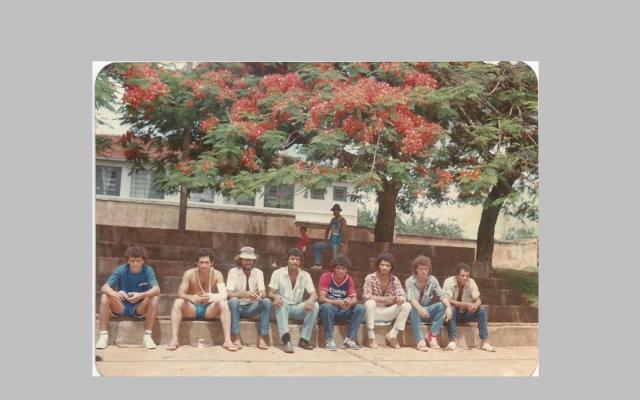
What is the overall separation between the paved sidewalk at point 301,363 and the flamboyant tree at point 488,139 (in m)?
1.14

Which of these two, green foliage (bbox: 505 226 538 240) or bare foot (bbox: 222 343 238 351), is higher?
green foliage (bbox: 505 226 538 240)

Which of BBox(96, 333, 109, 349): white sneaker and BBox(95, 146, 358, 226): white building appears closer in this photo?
BBox(96, 333, 109, 349): white sneaker

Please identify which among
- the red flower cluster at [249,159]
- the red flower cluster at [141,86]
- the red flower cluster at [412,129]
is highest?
the red flower cluster at [141,86]

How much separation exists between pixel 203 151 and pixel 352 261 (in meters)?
1.91

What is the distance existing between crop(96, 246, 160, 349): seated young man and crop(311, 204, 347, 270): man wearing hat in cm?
165

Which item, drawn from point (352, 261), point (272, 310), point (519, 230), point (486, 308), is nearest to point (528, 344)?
point (486, 308)

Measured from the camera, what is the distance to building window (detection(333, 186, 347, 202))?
895 centimetres

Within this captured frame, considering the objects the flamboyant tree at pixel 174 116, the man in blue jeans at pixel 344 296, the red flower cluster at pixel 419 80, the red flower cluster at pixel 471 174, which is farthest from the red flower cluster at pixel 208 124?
the red flower cluster at pixel 471 174

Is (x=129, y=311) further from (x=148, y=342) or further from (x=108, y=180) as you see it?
(x=108, y=180)

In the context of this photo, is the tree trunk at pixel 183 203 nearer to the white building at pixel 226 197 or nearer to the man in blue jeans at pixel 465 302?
the white building at pixel 226 197

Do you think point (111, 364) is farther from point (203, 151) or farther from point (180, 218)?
point (203, 151)

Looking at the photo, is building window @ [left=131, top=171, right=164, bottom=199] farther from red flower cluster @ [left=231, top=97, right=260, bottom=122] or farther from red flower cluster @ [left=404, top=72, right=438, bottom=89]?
red flower cluster @ [left=404, top=72, right=438, bottom=89]

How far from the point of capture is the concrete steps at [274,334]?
8648mm

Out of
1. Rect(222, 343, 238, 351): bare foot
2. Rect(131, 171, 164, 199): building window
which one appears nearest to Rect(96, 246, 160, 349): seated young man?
Rect(131, 171, 164, 199): building window
